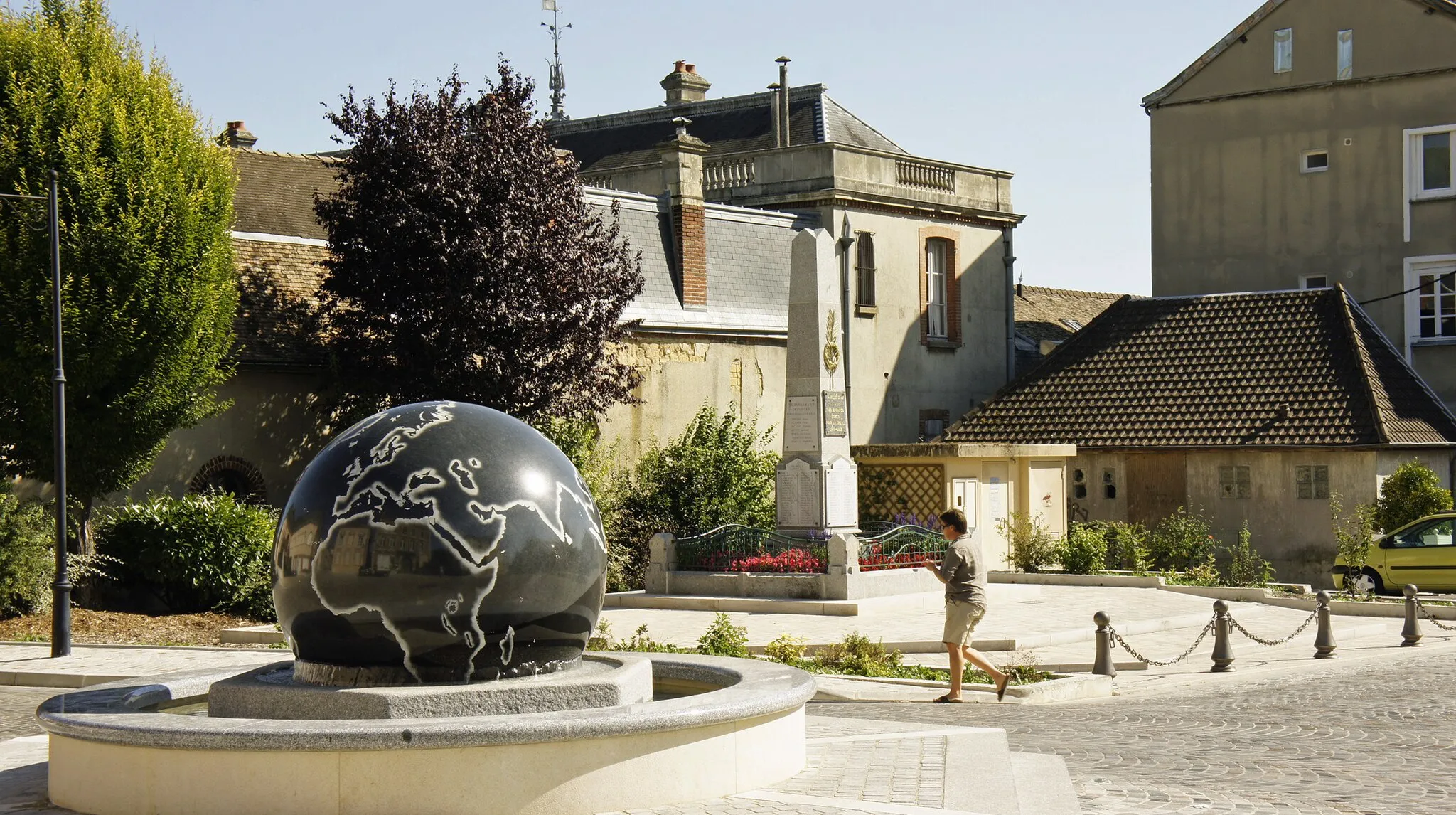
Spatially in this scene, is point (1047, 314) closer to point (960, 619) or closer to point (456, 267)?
point (456, 267)

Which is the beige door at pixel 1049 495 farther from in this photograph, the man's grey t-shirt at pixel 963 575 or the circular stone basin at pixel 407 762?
the circular stone basin at pixel 407 762

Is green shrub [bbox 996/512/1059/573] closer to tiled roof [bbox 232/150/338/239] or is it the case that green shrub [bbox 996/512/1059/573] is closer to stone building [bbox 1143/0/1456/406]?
stone building [bbox 1143/0/1456/406]

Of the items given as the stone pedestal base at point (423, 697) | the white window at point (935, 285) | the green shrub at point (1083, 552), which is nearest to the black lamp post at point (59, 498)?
the stone pedestal base at point (423, 697)

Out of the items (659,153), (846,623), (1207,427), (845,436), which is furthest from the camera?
(659,153)

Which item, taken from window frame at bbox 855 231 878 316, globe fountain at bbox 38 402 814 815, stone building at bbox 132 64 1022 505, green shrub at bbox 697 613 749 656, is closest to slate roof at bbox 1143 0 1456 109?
stone building at bbox 132 64 1022 505

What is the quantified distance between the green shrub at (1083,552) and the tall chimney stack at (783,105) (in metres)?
13.6

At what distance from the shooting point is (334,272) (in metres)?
26.0

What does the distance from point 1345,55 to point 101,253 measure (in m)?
27.8

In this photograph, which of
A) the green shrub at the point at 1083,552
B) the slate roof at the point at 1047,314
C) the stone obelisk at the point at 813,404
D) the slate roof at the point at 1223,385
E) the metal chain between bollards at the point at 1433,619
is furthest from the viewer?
the slate roof at the point at 1047,314

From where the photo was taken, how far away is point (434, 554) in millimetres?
9062

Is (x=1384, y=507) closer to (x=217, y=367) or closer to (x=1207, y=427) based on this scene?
(x=1207, y=427)

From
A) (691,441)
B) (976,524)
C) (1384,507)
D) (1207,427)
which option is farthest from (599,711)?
(1207,427)

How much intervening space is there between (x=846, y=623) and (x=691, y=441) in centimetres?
846

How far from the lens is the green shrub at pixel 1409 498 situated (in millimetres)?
29078
